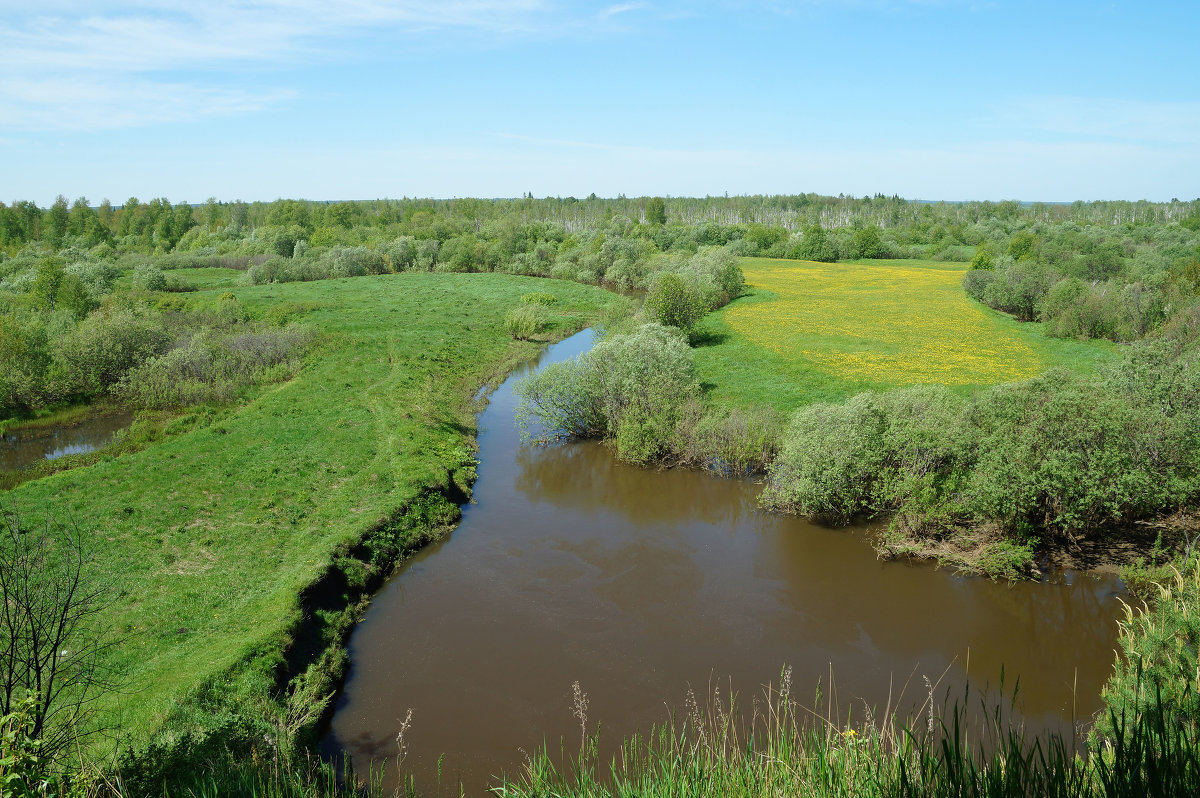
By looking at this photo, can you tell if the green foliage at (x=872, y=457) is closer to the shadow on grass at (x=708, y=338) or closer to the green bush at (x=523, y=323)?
the shadow on grass at (x=708, y=338)

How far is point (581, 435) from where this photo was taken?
33250mm

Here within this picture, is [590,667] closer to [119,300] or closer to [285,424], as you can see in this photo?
[285,424]

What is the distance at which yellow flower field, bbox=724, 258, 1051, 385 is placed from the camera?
4291cm

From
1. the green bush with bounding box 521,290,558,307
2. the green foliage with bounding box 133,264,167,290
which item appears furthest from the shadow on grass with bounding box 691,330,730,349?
the green foliage with bounding box 133,264,167,290

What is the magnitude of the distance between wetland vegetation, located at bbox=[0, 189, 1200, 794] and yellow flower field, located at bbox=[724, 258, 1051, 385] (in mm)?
459

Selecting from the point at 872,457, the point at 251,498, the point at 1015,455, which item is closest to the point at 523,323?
the point at 251,498

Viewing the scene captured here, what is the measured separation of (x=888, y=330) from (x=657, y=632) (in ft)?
142

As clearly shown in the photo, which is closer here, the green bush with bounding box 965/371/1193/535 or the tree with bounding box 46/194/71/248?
the green bush with bounding box 965/371/1193/535

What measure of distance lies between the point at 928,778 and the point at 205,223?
15254 cm

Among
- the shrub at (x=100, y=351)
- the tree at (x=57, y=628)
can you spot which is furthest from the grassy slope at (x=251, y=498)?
the shrub at (x=100, y=351)

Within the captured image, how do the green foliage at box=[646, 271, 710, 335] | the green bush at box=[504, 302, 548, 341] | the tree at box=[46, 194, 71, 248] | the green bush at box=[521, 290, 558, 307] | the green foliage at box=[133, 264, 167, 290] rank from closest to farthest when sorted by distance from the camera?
the green foliage at box=[646, 271, 710, 335] < the green bush at box=[504, 302, 548, 341] < the green foliage at box=[133, 264, 167, 290] < the green bush at box=[521, 290, 558, 307] < the tree at box=[46, 194, 71, 248]

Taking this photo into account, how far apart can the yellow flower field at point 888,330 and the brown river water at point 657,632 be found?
2095cm

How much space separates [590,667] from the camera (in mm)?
17547

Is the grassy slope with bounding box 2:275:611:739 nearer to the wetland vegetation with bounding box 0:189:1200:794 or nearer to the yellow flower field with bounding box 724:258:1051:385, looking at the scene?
the wetland vegetation with bounding box 0:189:1200:794
